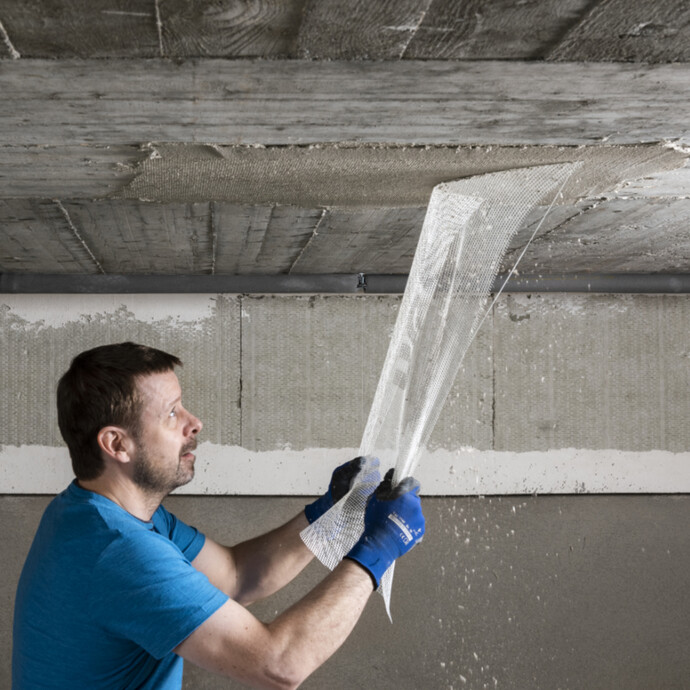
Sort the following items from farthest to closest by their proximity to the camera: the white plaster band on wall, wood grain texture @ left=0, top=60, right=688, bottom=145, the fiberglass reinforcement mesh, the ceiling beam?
the white plaster band on wall → the ceiling beam → the fiberglass reinforcement mesh → wood grain texture @ left=0, top=60, right=688, bottom=145

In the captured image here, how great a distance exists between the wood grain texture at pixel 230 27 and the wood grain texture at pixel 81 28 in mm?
23

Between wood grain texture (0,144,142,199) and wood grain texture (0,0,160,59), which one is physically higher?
wood grain texture (0,144,142,199)

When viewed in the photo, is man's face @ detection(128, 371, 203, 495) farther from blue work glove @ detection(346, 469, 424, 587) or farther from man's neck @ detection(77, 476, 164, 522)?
blue work glove @ detection(346, 469, 424, 587)

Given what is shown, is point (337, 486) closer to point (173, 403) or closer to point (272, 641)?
point (173, 403)

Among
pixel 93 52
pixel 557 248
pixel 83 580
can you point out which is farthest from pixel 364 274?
pixel 93 52

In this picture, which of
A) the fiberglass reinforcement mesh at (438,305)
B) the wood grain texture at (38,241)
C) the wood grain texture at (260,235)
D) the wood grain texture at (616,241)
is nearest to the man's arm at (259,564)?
the fiberglass reinforcement mesh at (438,305)

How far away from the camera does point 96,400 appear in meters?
1.57

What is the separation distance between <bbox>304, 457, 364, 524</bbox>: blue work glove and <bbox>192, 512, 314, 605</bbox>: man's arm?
51 millimetres

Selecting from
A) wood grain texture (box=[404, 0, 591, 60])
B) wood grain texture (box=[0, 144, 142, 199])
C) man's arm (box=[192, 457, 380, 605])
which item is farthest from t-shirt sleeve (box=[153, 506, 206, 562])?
wood grain texture (box=[404, 0, 591, 60])

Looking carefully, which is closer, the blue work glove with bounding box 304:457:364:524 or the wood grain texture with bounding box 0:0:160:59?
the wood grain texture with bounding box 0:0:160:59

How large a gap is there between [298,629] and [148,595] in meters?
0.29

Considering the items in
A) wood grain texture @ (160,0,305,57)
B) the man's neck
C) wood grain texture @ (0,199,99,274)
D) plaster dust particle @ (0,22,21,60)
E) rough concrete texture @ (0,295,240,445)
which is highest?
wood grain texture @ (0,199,99,274)

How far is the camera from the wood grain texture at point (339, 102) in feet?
3.05

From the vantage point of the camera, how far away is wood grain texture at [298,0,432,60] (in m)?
0.77
